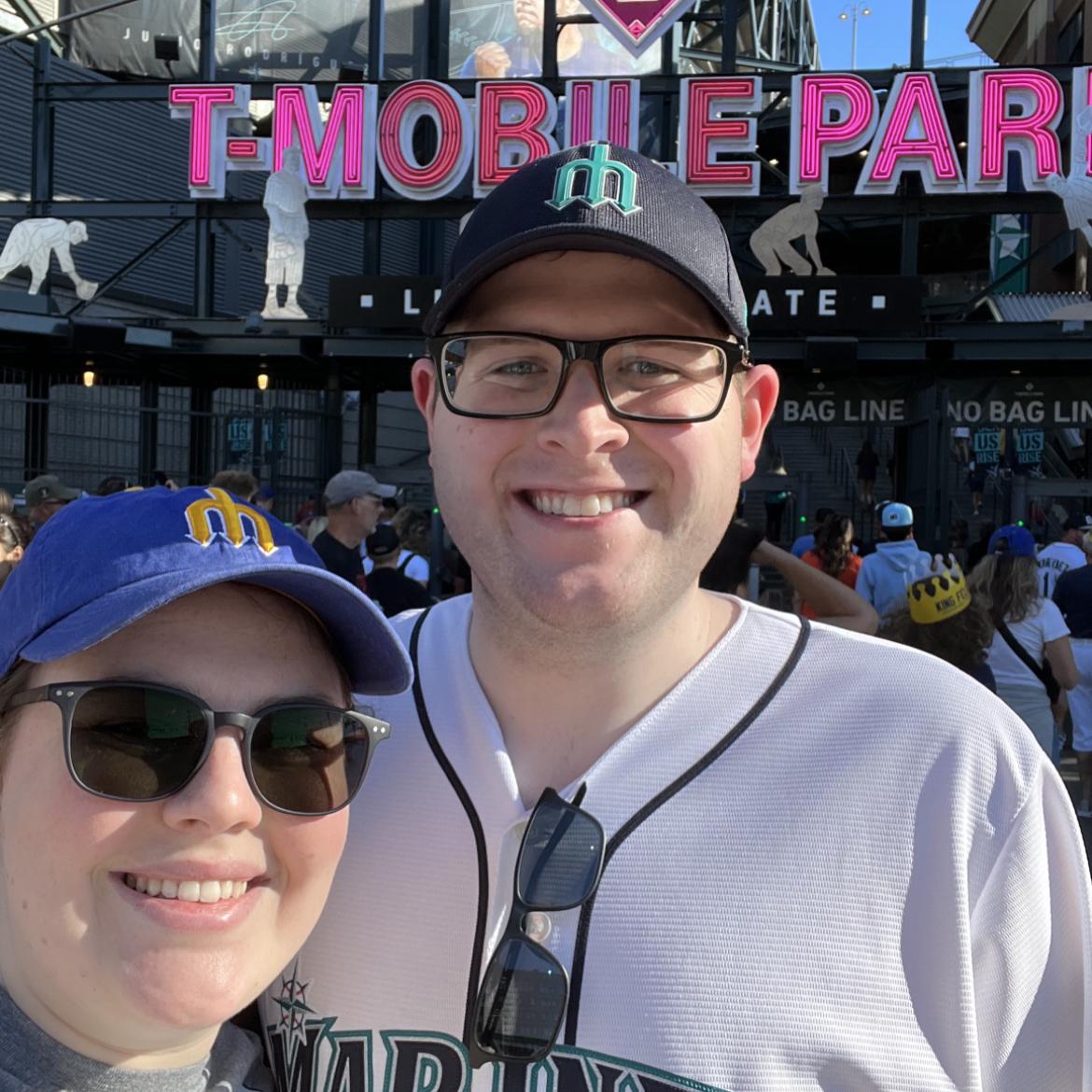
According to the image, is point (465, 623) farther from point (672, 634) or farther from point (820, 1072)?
point (820, 1072)

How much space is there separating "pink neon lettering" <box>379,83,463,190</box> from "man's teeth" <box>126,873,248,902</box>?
14.9 meters

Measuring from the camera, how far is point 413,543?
26.6 feet

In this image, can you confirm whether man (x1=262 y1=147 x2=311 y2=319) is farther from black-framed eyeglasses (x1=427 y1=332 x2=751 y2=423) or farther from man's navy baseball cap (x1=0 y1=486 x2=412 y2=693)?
man's navy baseball cap (x1=0 y1=486 x2=412 y2=693)

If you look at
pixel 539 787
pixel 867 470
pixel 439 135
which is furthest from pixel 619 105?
pixel 539 787

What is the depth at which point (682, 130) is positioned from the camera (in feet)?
49.4

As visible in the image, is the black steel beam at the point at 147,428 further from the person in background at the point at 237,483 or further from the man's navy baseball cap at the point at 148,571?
the man's navy baseball cap at the point at 148,571

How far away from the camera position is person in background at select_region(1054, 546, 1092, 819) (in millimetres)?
8219

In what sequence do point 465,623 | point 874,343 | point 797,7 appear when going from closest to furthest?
point 465,623 → point 874,343 → point 797,7

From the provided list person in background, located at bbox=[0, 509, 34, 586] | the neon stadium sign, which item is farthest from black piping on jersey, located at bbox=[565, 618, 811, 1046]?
the neon stadium sign

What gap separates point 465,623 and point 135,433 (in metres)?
16.5

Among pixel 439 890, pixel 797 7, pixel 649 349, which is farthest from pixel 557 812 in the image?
pixel 797 7

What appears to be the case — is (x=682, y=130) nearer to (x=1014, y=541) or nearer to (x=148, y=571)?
(x=1014, y=541)

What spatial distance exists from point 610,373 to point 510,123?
1453 cm

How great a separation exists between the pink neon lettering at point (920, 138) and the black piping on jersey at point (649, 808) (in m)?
14.5
